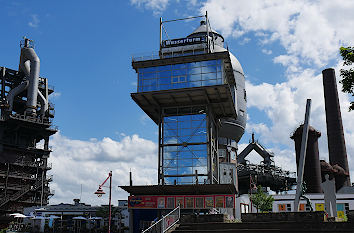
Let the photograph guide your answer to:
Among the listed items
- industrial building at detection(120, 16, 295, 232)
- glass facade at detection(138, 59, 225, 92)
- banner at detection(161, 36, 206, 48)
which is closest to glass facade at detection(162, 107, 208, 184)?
industrial building at detection(120, 16, 295, 232)

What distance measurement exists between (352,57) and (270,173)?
66764mm

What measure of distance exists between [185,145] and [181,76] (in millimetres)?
9452

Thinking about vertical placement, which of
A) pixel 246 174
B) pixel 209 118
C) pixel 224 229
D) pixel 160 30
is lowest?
pixel 224 229

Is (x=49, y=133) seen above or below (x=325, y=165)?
above

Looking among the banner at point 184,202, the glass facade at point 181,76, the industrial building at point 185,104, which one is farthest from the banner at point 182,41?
the banner at point 184,202

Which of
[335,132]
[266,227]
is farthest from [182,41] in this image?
[335,132]

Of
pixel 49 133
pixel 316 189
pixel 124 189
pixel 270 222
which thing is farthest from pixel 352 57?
pixel 49 133

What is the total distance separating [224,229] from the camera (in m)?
23.0

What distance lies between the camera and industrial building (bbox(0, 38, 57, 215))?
6919 centimetres

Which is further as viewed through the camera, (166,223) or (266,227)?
(166,223)

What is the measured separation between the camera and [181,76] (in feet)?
163

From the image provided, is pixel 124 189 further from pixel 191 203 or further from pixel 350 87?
pixel 350 87

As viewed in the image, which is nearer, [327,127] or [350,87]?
[350,87]

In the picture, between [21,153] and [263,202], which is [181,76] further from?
A: [21,153]
